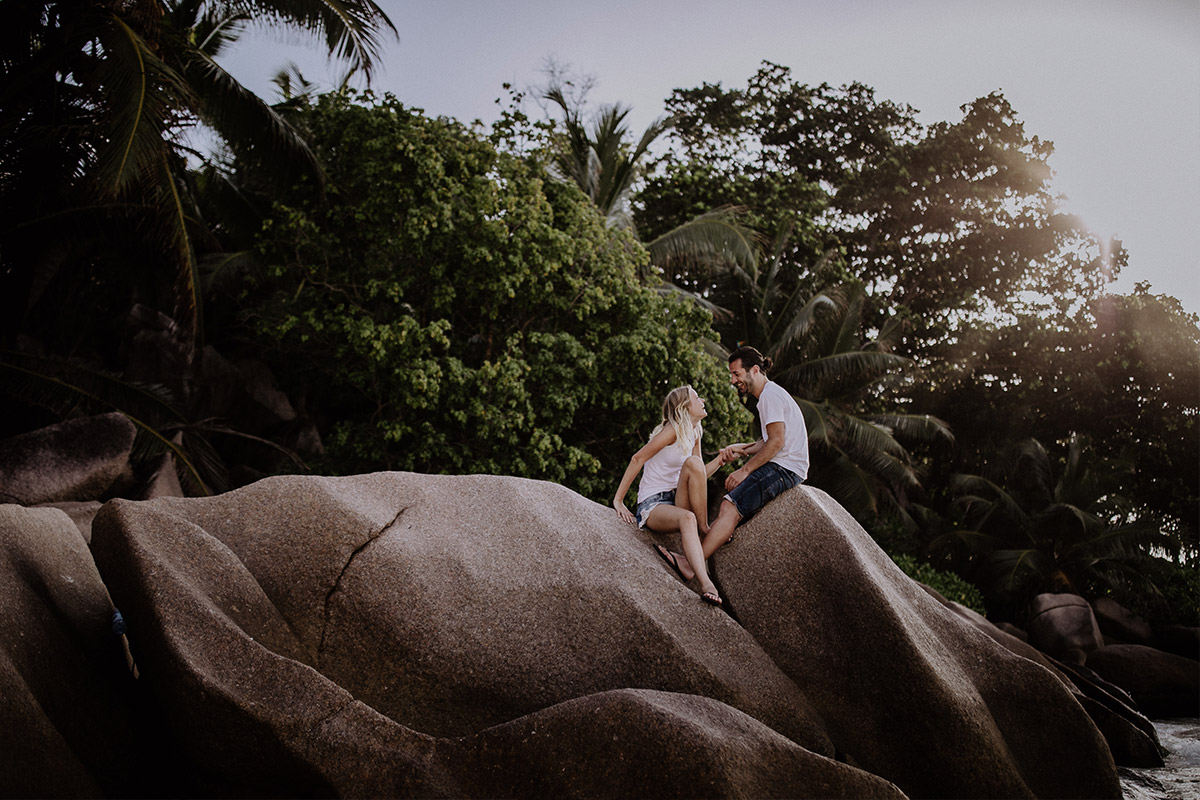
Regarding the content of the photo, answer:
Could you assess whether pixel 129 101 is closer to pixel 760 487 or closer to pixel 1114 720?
pixel 760 487

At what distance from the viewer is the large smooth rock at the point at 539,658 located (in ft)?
16.0

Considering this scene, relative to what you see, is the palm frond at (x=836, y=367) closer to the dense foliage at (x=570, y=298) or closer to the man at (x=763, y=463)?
the dense foliage at (x=570, y=298)

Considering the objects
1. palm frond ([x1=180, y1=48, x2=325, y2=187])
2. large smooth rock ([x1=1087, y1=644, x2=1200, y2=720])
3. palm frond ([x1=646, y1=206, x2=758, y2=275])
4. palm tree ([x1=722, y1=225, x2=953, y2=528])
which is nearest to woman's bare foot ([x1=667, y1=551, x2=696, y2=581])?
palm frond ([x1=180, y1=48, x2=325, y2=187])

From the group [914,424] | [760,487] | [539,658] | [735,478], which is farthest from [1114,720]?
[914,424]

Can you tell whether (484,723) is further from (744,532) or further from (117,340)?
(117,340)

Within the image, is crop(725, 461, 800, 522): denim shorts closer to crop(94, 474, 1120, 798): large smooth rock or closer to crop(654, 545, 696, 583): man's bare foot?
crop(94, 474, 1120, 798): large smooth rock

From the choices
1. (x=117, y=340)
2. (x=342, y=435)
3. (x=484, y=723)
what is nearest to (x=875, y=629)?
(x=484, y=723)

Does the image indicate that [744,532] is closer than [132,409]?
Yes

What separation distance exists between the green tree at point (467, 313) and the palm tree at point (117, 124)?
1.24 m

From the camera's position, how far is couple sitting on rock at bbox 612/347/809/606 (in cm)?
706

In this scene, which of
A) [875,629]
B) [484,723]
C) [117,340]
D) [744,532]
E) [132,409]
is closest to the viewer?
[484,723]

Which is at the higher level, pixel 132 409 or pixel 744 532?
pixel 744 532

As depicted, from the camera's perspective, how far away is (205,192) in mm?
18969

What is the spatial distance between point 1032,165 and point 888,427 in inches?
328
